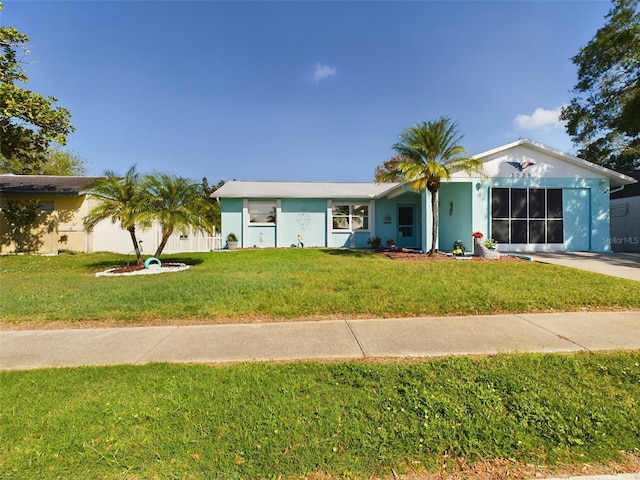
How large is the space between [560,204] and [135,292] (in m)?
16.6

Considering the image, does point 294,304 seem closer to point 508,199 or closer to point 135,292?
point 135,292

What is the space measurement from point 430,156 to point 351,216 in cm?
700

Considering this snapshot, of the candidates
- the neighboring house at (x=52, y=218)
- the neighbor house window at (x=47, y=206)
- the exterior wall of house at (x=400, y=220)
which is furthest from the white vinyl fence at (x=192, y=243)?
the exterior wall of house at (x=400, y=220)

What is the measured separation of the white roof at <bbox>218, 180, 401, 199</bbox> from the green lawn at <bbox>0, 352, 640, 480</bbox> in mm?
13240

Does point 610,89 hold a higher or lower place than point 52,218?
higher

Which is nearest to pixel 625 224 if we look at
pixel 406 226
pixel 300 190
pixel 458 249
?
pixel 406 226

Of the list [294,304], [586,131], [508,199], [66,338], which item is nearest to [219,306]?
[294,304]

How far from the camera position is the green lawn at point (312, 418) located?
214 cm

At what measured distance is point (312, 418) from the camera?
2.55 meters

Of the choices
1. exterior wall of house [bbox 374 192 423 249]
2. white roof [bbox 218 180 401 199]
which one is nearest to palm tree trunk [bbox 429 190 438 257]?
white roof [bbox 218 180 401 199]

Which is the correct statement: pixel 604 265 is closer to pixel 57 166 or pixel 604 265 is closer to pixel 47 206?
pixel 47 206

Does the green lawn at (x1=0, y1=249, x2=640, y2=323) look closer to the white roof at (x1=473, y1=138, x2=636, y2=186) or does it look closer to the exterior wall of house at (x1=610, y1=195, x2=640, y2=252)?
the white roof at (x1=473, y1=138, x2=636, y2=186)

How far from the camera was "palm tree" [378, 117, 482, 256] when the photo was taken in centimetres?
1148

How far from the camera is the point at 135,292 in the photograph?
6848 mm
